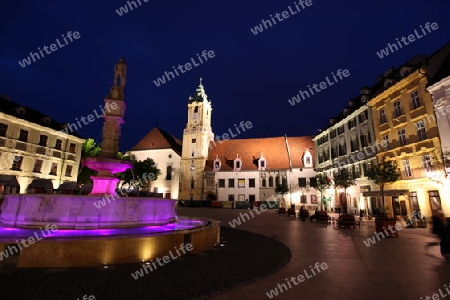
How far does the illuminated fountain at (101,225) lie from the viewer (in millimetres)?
6133

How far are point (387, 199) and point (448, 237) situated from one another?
1835 cm

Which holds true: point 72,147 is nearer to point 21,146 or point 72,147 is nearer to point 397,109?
point 21,146

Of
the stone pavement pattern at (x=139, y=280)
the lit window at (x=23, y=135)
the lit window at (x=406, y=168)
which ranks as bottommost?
the stone pavement pattern at (x=139, y=280)

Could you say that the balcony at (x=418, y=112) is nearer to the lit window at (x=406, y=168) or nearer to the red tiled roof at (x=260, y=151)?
the lit window at (x=406, y=168)

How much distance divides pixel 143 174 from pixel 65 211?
43.6 m

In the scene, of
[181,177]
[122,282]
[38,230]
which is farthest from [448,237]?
[181,177]

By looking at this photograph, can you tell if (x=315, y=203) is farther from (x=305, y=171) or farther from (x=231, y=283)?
(x=231, y=283)

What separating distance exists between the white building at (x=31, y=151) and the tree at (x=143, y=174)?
12995mm

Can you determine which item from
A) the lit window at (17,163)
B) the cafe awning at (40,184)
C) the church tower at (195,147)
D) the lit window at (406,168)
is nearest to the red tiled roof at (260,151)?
the church tower at (195,147)

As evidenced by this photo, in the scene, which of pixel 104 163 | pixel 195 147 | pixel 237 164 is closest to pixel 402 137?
pixel 104 163

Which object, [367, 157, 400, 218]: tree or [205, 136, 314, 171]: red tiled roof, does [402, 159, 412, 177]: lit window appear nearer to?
[367, 157, 400, 218]: tree

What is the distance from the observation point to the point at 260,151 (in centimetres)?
5253

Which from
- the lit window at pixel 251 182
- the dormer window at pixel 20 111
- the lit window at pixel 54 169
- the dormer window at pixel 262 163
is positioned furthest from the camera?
the dormer window at pixel 262 163

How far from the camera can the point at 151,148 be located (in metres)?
56.5
